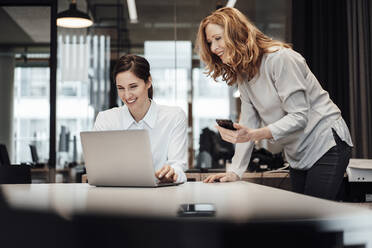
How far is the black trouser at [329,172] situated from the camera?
1.85 meters

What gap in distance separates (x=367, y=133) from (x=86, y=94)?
10.4 feet

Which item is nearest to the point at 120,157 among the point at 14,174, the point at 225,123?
the point at 225,123

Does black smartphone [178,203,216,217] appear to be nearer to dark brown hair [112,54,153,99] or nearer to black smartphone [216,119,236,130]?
black smartphone [216,119,236,130]

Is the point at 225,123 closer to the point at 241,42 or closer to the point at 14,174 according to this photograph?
the point at 241,42

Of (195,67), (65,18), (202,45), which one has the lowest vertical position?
(202,45)

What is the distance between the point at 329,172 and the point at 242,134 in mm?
387

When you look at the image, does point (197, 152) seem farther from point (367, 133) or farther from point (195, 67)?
point (367, 133)

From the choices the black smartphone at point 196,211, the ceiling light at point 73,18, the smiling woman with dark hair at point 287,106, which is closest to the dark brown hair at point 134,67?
the smiling woman with dark hair at point 287,106

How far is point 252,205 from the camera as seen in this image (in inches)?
42.6

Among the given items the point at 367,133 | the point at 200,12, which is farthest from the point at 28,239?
the point at 200,12

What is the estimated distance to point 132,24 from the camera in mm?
5617

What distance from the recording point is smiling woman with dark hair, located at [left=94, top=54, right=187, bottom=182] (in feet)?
7.52

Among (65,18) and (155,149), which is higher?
(65,18)

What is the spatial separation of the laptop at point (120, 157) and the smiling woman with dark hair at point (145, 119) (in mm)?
487
